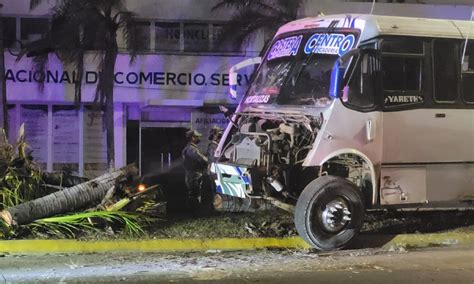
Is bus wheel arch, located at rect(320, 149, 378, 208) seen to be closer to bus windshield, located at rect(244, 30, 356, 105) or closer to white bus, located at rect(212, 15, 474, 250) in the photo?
white bus, located at rect(212, 15, 474, 250)

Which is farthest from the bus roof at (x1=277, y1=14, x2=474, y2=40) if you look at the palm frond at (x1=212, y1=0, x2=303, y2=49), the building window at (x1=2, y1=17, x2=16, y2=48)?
the building window at (x1=2, y1=17, x2=16, y2=48)

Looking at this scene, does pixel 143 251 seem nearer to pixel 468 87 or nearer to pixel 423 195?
pixel 423 195

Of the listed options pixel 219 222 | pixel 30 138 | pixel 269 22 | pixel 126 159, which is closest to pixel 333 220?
pixel 219 222

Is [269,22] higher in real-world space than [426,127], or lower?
higher

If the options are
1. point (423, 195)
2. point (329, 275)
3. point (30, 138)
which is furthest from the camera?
point (30, 138)

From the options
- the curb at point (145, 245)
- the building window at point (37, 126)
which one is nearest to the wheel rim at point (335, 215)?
the curb at point (145, 245)

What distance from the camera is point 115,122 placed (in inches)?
787

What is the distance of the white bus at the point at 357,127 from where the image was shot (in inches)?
316

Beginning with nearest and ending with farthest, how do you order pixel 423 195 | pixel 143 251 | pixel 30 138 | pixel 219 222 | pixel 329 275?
1. pixel 329 275
2. pixel 143 251
3. pixel 423 195
4. pixel 219 222
5. pixel 30 138

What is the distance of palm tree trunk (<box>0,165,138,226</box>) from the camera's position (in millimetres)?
8016

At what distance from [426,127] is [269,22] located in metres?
10.6

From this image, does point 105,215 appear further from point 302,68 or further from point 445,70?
point 445,70

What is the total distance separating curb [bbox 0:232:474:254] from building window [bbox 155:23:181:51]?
12983mm

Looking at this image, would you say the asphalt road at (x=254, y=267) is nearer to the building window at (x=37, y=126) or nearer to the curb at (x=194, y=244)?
the curb at (x=194, y=244)
